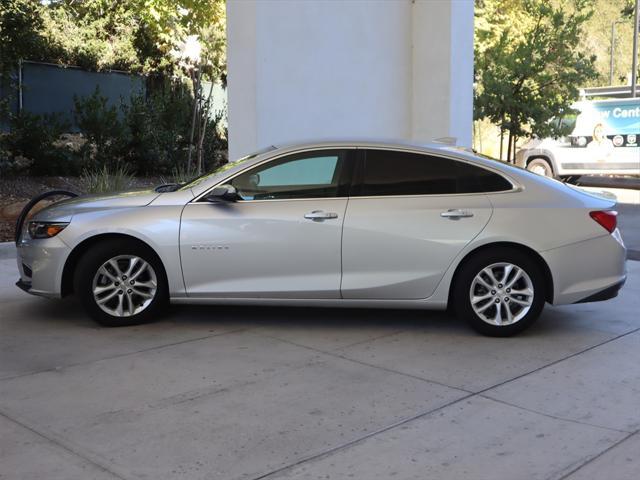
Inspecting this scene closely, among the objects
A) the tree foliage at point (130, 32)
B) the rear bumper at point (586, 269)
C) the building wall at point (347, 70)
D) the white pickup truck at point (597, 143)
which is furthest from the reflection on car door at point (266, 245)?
the white pickup truck at point (597, 143)

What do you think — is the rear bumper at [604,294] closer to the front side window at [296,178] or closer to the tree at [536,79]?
the front side window at [296,178]

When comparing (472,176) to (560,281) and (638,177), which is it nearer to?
(560,281)

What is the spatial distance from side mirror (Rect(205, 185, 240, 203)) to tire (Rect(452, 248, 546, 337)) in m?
1.90

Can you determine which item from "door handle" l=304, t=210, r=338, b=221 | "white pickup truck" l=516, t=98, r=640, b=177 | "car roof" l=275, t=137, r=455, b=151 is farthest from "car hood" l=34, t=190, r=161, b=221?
"white pickup truck" l=516, t=98, r=640, b=177

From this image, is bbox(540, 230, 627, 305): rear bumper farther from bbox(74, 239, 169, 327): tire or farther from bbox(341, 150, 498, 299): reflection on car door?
bbox(74, 239, 169, 327): tire

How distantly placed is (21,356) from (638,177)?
19841mm

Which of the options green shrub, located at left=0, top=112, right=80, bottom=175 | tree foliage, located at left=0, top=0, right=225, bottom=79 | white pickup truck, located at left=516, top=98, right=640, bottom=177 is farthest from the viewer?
white pickup truck, located at left=516, top=98, right=640, bottom=177

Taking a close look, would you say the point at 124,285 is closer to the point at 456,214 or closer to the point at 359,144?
the point at 359,144

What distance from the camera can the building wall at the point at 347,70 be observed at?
406 inches

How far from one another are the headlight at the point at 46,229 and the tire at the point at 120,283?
310 mm

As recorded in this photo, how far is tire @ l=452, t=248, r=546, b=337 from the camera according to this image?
6.07 meters

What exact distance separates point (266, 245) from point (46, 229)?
1841mm

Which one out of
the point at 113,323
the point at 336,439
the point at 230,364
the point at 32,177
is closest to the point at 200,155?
the point at 32,177

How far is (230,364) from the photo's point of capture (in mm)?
5434
